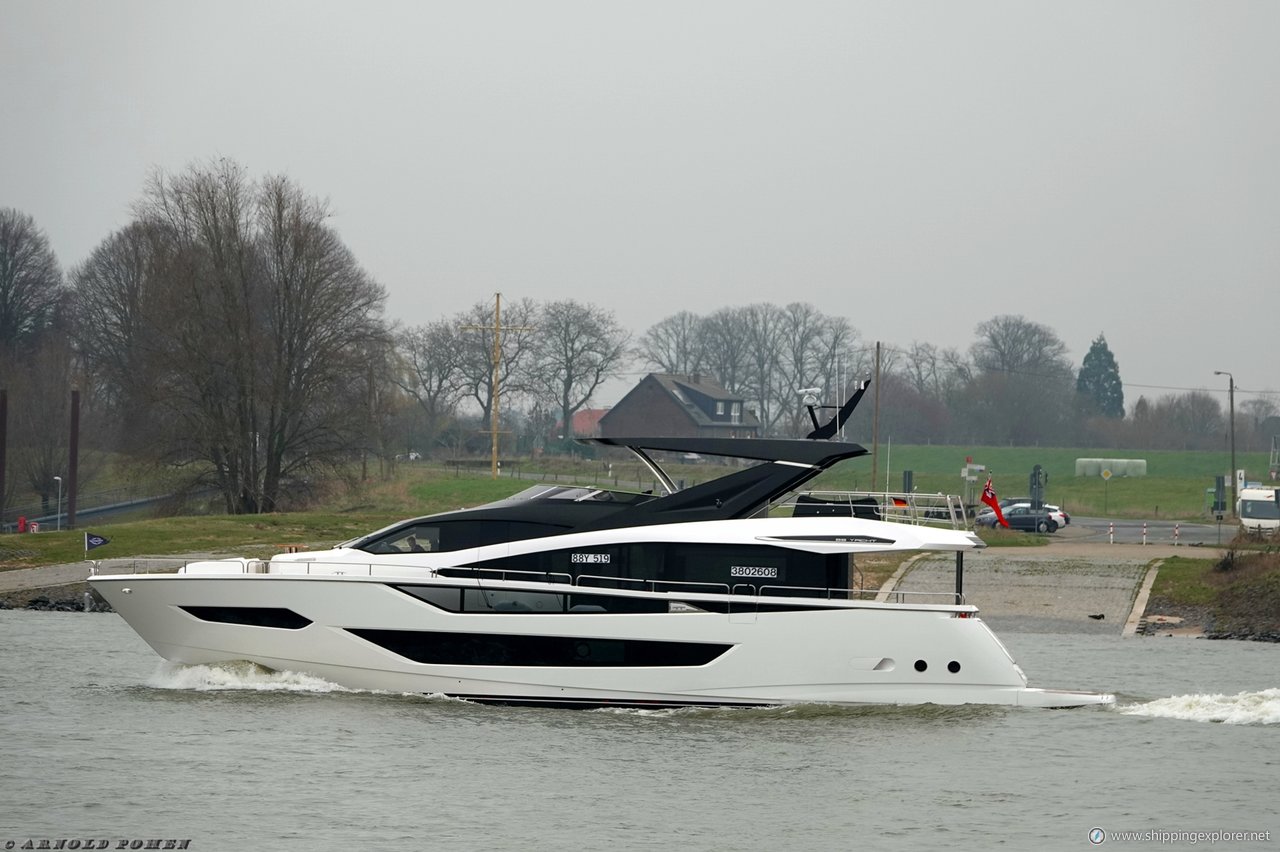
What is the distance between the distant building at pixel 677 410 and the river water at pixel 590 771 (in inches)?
2567

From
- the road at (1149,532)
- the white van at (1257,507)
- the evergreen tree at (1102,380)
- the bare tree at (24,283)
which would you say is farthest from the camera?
the evergreen tree at (1102,380)

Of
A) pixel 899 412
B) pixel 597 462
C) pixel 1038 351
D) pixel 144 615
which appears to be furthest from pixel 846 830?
pixel 1038 351

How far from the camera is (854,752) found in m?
16.0

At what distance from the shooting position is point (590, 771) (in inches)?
589

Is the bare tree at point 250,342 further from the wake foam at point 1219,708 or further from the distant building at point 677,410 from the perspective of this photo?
the distant building at point 677,410

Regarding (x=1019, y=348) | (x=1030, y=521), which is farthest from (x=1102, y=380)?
(x=1030, y=521)

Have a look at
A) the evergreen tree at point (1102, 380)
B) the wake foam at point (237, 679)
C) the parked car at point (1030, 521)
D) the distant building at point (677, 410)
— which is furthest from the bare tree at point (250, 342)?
the evergreen tree at point (1102, 380)

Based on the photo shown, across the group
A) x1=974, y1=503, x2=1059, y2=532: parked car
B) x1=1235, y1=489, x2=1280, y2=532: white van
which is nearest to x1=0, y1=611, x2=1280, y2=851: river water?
x1=1235, y1=489, x2=1280, y2=532: white van

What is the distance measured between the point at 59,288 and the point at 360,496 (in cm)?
4201

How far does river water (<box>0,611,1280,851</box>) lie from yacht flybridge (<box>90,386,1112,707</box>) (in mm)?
317

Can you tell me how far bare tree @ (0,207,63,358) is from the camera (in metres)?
77.1

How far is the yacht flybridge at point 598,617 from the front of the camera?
1725 centimetres

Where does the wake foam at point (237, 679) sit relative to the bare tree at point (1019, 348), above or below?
below

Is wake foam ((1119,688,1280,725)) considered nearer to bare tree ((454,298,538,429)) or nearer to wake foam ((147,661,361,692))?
wake foam ((147,661,361,692))
